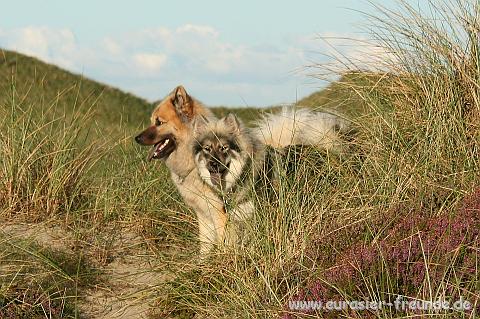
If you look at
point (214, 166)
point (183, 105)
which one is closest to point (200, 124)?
point (214, 166)

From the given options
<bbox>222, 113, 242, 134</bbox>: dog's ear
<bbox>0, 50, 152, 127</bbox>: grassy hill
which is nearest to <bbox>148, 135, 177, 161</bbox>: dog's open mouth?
<bbox>222, 113, 242, 134</bbox>: dog's ear

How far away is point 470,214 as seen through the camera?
5.02m

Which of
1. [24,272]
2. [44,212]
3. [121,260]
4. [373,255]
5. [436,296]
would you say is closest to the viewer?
[436,296]

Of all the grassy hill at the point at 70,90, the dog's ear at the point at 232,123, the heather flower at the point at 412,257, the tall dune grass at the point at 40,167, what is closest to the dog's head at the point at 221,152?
the dog's ear at the point at 232,123

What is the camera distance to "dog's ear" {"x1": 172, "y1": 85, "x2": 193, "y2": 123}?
7145 millimetres

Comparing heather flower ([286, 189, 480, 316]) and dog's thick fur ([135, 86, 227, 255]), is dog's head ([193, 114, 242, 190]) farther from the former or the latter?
heather flower ([286, 189, 480, 316])

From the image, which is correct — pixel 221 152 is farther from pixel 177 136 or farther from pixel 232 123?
pixel 177 136

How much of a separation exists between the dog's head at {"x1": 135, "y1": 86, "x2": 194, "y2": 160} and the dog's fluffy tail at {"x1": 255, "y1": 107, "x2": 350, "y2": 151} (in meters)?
0.64

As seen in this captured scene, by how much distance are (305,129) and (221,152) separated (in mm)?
1020

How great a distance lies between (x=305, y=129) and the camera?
698 centimetres

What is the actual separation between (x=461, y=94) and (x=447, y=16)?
73cm

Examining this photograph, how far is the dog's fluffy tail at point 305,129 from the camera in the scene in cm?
670

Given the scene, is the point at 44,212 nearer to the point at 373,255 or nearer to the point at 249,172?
the point at 249,172

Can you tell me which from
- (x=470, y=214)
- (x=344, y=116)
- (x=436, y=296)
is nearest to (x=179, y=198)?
(x=344, y=116)
